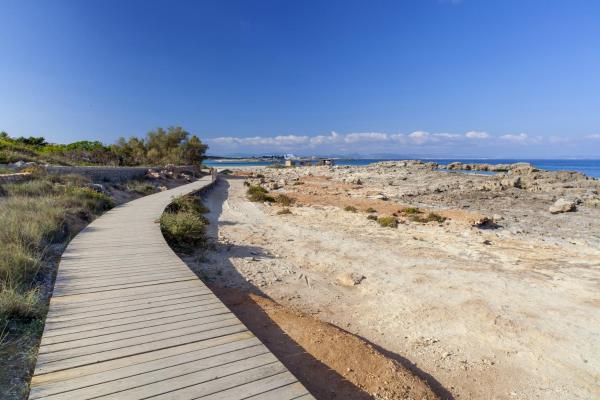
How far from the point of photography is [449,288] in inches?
300

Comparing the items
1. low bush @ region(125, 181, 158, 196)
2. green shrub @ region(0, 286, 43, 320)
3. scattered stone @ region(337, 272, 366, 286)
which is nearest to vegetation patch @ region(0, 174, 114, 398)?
green shrub @ region(0, 286, 43, 320)

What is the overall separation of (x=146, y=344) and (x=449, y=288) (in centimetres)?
654

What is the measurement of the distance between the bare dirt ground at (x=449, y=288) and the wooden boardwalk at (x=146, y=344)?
2254mm

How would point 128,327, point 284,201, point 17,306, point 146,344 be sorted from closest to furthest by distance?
point 146,344 → point 128,327 → point 17,306 → point 284,201

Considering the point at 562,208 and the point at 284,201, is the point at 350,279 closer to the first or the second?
the point at 284,201

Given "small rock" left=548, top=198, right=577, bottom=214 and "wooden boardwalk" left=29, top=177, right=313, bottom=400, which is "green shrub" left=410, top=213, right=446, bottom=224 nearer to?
"small rock" left=548, top=198, right=577, bottom=214

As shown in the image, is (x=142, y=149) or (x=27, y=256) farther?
(x=142, y=149)

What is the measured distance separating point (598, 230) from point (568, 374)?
43.4 feet

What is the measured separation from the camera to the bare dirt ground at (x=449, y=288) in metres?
4.83

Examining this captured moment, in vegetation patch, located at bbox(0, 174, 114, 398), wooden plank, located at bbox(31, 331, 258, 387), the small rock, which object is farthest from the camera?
the small rock

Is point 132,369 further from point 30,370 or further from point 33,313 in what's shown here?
point 33,313

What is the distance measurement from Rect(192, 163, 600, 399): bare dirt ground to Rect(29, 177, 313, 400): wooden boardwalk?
225cm

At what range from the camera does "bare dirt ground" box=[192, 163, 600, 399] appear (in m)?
4.83

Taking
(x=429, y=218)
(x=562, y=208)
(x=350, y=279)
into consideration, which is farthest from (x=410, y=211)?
(x=350, y=279)
